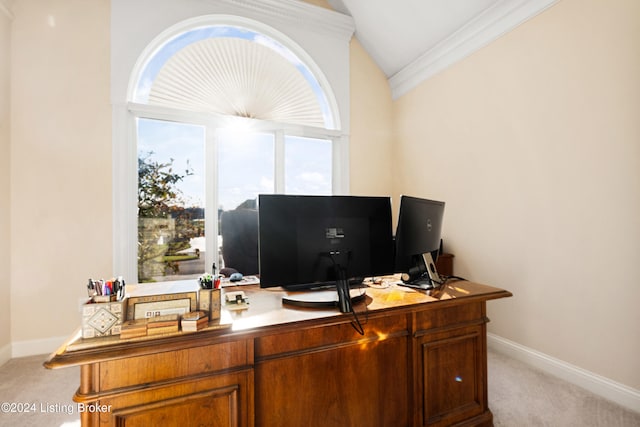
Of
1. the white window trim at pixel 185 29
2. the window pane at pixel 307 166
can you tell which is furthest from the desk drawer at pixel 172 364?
the window pane at pixel 307 166

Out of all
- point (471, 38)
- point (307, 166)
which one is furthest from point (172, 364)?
point (471, 38)

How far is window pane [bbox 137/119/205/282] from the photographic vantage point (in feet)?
9.57

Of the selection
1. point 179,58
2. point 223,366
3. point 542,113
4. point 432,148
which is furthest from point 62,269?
point 542,113

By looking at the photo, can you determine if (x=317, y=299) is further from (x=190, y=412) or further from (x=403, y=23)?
(x=403, y=23)

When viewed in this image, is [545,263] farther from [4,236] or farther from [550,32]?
[4,236]

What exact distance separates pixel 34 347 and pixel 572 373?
13.4 feet

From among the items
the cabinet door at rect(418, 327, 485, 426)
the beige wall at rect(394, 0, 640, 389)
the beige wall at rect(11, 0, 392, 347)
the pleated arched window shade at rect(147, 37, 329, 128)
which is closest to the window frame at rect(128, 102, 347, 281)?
the pleated arched window shade at rect(147, 37, 329, 128)

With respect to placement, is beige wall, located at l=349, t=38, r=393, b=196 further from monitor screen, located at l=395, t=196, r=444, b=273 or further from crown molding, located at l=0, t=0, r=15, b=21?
crown molding, located at l=0, t=0, r=15, b=21

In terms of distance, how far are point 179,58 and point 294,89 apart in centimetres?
122

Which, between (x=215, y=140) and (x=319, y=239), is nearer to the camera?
(x=319, y=239)

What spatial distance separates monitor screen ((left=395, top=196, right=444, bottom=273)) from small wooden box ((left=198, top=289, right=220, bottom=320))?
33.0 inches

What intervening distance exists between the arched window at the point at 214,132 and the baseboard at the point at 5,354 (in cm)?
101

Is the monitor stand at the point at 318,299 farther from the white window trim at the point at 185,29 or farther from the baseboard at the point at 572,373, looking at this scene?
the white window trim at the point at 185,29

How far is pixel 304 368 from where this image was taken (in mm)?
1207
